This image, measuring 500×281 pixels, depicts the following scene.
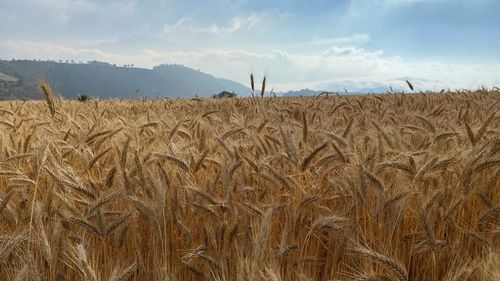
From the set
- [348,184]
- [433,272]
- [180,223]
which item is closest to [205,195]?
[180,223]

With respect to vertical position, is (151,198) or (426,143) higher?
(426,143)

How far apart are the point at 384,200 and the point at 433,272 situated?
32cm

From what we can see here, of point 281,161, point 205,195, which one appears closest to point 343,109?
point 281,161

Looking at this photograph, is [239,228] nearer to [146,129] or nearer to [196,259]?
[196,259]

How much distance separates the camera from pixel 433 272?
5.18 feet

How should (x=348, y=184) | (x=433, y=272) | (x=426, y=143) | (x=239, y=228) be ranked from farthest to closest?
(x=426, y=143) < (x=348, y=184) < (x=239, y=228) < (x=433, y=272)

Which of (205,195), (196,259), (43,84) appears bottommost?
(196,259)

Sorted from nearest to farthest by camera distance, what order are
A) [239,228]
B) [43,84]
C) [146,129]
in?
1. [239,228]
2. [146,129]
3. [43,84]

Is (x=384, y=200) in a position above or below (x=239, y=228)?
above

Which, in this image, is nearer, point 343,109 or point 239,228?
point 239,228

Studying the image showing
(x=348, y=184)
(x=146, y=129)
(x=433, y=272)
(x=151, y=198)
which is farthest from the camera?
(x=146, y=129)

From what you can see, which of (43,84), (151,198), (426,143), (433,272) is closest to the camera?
(433,272)

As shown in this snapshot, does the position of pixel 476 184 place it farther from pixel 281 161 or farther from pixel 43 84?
pixel 43 84

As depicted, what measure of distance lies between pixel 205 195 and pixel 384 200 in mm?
738
